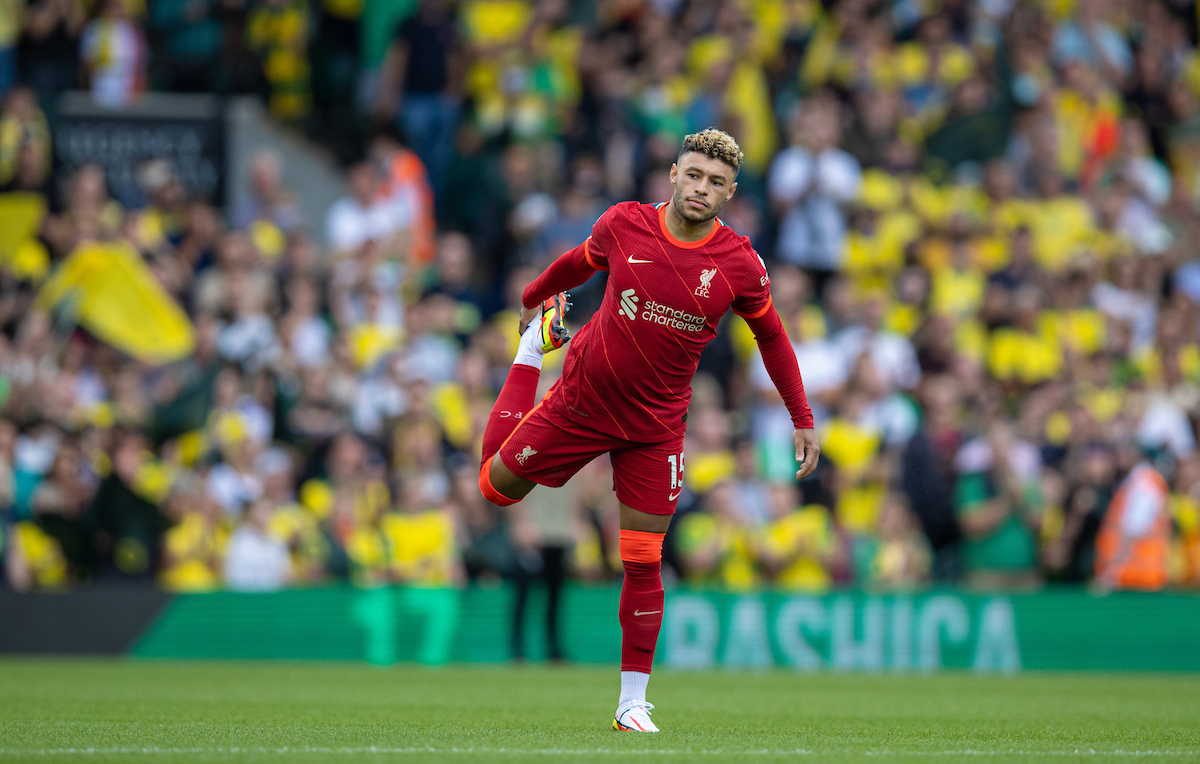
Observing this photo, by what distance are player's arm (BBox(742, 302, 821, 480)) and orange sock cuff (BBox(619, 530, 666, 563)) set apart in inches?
29.3

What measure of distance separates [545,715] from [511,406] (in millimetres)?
1509

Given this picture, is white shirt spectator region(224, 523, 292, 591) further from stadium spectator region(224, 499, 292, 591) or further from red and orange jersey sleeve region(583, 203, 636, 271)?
red and orange jersey sleeve region(583, 203, 636, 271)

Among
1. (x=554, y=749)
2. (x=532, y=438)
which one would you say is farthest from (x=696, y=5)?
(x=554, y=749)

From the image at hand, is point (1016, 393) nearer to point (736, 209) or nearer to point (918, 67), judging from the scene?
A: point (736, 209)

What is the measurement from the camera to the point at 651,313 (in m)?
6.74

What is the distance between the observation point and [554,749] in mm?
5711

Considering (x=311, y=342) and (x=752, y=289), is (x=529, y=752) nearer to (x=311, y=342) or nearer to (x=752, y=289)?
(x=752, y=289)

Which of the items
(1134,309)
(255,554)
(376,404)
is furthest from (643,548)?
(1134,309)

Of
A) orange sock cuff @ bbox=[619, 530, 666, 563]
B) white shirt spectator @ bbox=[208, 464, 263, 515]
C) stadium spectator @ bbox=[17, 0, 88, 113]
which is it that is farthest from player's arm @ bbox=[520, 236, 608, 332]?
stadium spectator @ bbox=[17, 0, 88, 113]

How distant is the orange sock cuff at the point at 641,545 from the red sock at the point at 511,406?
36.6 inches

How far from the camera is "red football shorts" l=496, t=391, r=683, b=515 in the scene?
6992 millimetres

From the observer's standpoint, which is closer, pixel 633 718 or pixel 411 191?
pixel 633 718

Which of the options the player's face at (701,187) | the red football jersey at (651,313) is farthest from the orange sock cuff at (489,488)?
the player's face at (701,187)

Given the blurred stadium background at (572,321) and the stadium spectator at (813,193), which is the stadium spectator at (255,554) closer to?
the blurred stadium background at (572,321)
